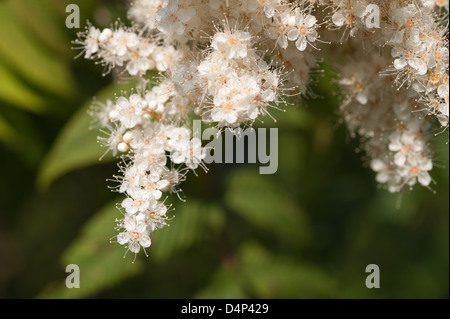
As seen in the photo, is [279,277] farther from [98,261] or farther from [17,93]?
[17,93]

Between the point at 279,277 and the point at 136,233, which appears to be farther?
the point at 279,277

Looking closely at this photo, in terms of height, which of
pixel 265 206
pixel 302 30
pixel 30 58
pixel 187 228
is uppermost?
pixel 30 58

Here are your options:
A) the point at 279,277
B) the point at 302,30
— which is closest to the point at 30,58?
the point at 302,30

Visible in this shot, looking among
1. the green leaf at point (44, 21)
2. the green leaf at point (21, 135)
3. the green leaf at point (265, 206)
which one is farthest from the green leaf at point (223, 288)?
the green leaf at point (44, 21)

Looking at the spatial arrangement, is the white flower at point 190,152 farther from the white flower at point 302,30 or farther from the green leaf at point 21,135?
the green leaf at point 21,135

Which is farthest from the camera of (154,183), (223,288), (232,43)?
(223,288)
